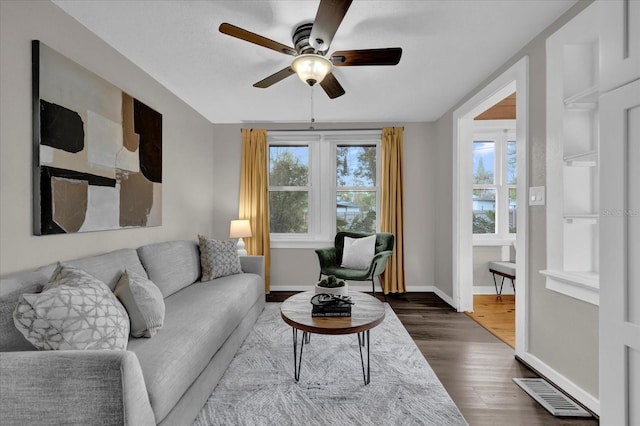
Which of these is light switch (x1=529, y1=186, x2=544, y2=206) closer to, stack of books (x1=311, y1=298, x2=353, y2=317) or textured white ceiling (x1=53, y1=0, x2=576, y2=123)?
textured white ceiling (x1=53, y1=0, x2=576, y2=123)

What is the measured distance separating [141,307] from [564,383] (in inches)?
106

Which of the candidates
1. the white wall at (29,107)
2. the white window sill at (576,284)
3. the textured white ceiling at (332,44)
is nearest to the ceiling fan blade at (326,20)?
the textured white ceiling at (332,44)

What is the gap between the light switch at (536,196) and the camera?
2.17 metres

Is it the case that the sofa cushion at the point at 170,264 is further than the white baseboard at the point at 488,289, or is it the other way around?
the white baseboard at the point at 488,289

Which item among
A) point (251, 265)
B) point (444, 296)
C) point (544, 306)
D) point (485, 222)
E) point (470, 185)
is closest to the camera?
point (544, 306)

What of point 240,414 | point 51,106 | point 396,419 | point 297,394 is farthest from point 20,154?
point 396,419

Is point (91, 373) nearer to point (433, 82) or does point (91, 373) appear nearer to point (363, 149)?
point (433, 82)

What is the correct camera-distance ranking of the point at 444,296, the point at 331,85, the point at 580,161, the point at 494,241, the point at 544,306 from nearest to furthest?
the point at 580,161, the point at 544,306, the point at 331,85, the point at 444,296, the point at 494,241

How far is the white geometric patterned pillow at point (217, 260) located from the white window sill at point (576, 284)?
108 inches

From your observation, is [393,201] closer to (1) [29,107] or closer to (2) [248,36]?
(2) [248,36]

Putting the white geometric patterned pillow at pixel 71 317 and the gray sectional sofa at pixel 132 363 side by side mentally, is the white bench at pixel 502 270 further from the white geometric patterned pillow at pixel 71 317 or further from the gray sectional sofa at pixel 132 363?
the white geometric patterned pillow at pixel 71 317

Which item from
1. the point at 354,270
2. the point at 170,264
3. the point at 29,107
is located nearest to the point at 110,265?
the point at 170,264

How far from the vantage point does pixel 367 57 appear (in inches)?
79.4

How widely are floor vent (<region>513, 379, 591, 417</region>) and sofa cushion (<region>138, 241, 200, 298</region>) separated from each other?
2.74 meters
